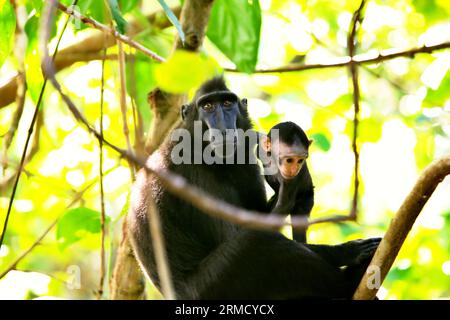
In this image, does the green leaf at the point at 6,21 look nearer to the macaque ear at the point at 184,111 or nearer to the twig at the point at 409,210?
the macaque ear at the point at 184,111

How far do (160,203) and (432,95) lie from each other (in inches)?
103

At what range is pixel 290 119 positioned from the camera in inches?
246

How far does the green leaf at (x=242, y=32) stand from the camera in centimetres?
416

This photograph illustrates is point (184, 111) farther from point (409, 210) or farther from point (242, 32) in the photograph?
point (409, 210)

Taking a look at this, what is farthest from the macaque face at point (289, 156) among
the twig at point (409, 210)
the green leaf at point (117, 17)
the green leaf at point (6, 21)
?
Answer: the green leaf at point (6, 21)

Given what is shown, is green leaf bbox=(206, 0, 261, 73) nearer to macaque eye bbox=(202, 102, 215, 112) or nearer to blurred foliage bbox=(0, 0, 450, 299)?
blurred foliage bbox=(0, 0, 450, 299)

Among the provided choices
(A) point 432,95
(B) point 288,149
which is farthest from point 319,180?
(B) point 288,149

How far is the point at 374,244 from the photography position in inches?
155

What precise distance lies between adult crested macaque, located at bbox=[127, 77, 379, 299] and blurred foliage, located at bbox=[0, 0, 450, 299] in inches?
16.7

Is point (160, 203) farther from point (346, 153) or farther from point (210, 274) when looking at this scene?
point (346, 153)

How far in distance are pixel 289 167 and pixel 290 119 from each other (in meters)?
3.02

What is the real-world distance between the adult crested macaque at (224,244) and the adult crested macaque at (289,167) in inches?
11.3

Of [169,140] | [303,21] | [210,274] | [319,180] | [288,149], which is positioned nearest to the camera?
[288,149]
